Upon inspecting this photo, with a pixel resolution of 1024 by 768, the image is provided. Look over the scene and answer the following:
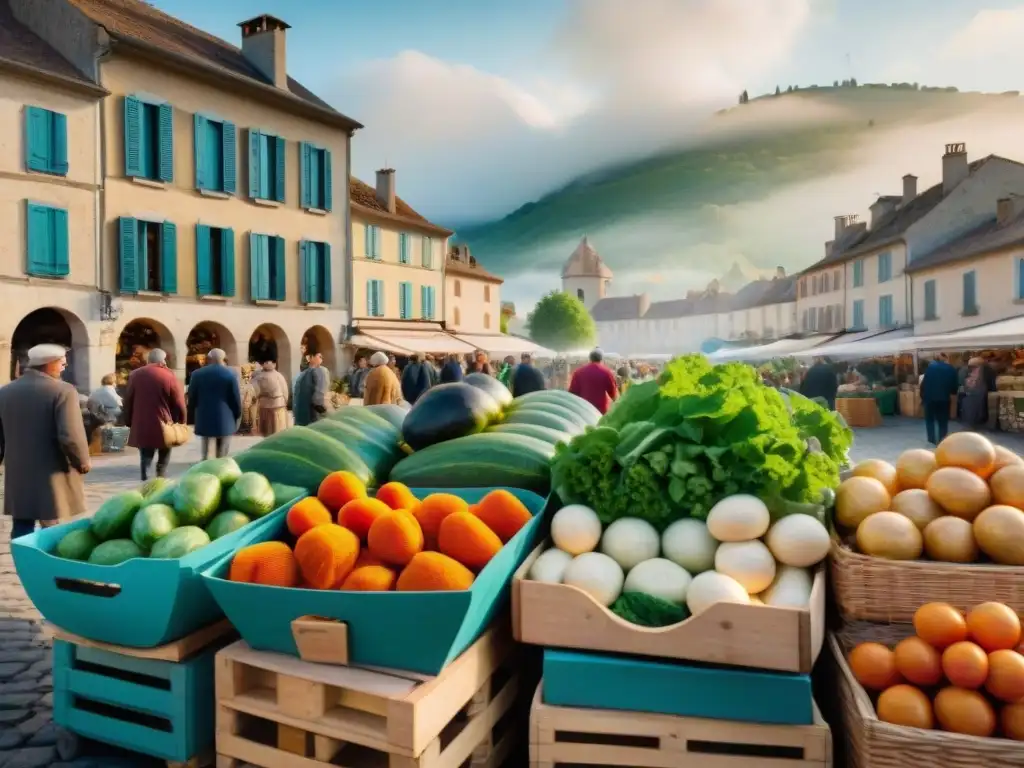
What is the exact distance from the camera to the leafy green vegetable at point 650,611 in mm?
2422

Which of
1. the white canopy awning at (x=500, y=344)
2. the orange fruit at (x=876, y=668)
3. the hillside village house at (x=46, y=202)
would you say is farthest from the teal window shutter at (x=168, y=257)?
the orange fruit at (x=876, y=668)

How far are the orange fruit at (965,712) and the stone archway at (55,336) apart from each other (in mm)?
17213

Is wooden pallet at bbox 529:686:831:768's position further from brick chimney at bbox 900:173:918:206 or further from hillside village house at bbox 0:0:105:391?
brick chimney at bbox 900:173:918:206

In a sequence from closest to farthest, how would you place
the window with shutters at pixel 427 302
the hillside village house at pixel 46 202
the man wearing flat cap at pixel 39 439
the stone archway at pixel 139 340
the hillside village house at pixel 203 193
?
the man wearing flat cap at pixel 39 439 < the hillside village house at pixel 46 202 < the hillside village house at pixel 203 193 < the stone archway at pixel 139 340 < the window with shutters at pixel 427 302

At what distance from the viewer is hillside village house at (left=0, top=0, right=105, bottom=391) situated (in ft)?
48.9

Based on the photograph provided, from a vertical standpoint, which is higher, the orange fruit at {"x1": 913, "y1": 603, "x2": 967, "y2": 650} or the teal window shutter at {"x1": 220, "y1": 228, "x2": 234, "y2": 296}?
the teal window shutter at {"x1": 220, "y1": 228, "x2": 234, "y2": 296}

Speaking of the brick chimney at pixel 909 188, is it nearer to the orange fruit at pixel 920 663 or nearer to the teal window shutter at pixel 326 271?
the teal window shutter at pixel 326 271

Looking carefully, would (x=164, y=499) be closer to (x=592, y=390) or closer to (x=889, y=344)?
(x=592, y=390)

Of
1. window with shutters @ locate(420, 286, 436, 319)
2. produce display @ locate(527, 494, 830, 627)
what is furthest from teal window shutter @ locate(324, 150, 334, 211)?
produce display @ locate(527, 494, 830, 627)

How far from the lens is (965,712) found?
2131mm

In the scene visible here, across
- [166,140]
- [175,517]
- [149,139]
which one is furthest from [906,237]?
[175,517]

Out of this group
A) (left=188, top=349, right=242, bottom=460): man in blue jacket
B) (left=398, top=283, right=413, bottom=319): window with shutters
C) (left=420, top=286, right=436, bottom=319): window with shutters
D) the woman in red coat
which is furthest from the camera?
(left=420, top=286, right=436, bottom=319): window with shutters

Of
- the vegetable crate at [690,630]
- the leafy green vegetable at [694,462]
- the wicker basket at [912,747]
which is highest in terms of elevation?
the leafy green vegetable at [694,462]

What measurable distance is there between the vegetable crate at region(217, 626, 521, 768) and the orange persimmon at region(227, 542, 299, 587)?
0.74 feet
